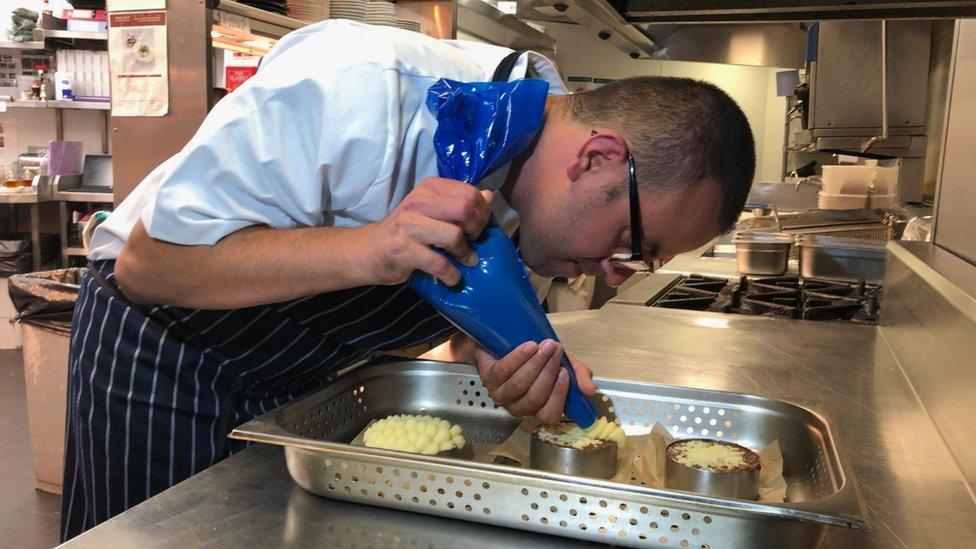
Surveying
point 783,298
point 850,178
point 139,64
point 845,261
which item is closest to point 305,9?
point 139,64

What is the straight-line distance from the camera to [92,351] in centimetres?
138

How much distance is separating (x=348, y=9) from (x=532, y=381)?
3137mm

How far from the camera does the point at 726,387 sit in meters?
1.61

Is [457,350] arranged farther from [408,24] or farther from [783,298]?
[408,24]

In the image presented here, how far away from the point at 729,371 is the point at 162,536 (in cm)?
129

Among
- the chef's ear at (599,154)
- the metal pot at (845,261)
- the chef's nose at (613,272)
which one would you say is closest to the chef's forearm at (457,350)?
the chef's nose at (613,272)

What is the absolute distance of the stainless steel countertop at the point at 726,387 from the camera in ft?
2.87

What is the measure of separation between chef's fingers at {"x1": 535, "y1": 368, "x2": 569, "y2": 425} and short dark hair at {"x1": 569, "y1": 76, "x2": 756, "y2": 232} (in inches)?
12.0

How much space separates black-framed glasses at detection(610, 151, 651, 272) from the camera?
117 centimetres

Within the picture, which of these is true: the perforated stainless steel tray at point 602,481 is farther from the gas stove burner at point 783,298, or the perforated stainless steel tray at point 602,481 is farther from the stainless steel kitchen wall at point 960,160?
the gas stove burner at point 783,298

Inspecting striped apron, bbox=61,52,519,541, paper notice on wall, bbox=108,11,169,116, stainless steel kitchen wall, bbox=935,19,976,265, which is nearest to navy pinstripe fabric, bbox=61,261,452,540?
striped apron, bbox=61,52,519,541

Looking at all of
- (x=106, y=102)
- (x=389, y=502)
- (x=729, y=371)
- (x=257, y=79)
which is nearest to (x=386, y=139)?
(x=257, y=79)

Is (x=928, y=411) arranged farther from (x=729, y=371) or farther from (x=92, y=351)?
(x=92, y=351)

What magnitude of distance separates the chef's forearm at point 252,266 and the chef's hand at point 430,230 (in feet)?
0.12
